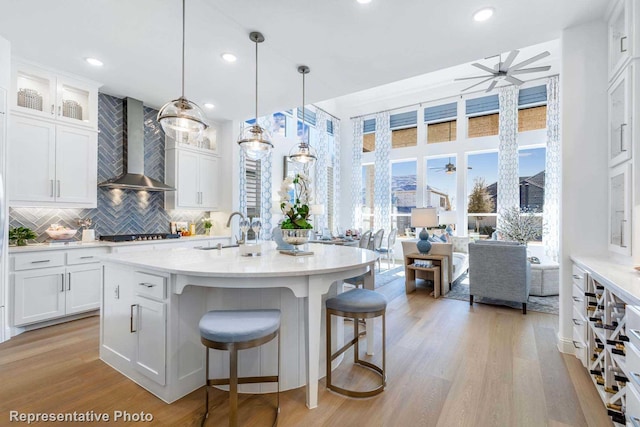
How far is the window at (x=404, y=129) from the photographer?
8141mm

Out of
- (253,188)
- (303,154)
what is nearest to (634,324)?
(303,154)

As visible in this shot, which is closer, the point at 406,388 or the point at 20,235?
the point at 406,388

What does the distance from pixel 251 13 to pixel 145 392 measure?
3.11m

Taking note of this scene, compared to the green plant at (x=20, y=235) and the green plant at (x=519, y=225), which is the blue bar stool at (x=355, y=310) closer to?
the green plant at (x=20, y=235)

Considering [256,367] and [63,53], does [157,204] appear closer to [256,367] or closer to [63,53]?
[63,53]

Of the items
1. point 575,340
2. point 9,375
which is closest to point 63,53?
point 9,375

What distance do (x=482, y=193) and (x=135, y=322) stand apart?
297 inches

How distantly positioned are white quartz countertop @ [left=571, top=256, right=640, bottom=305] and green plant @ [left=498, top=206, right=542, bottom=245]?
370 centimetres

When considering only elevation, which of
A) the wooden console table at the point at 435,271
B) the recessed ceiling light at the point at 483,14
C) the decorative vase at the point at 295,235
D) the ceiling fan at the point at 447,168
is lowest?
the wooden console table at the point at 435,271

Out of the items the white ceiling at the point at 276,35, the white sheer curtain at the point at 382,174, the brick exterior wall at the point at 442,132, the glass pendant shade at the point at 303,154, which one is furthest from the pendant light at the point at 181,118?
the brick exterior wall at the point at 442,132

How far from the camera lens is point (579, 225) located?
8.75 feet

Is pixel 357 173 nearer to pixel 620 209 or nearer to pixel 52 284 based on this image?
pixel 620 209

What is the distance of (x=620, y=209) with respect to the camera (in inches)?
90.2

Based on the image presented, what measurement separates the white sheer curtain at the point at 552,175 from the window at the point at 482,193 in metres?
1.02
